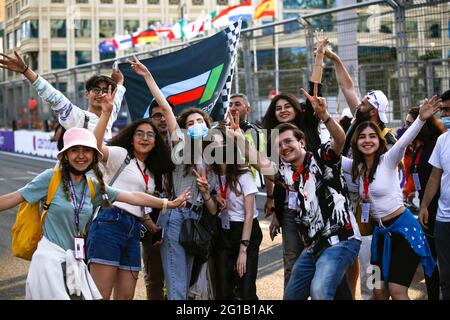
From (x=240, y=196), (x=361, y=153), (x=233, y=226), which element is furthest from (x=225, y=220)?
(x=361, y=153)

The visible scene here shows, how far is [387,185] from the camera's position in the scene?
17.8 feet

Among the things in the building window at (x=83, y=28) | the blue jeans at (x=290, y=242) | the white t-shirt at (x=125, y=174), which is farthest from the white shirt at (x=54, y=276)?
the building window at (x=83, y=28)

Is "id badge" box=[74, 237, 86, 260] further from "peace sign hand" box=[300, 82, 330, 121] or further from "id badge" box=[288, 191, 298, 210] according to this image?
"peace sign hand" box=[300, 82, 330, 121]

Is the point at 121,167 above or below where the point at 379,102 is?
below

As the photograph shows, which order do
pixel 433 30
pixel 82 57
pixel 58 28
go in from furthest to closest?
pixel 82 57
pixel 58 28
pixel 433 30

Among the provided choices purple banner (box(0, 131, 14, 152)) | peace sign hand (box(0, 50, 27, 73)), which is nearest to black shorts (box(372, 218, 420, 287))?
peace sign hand (box(0, 50, 27, 73))

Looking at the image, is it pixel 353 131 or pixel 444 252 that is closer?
pixel 444 252

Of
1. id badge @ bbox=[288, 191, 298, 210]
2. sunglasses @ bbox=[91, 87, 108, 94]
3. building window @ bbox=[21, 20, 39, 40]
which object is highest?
building window @ bbox=[21, 20, 39, 40]

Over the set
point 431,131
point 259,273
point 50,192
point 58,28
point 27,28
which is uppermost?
point 58,28

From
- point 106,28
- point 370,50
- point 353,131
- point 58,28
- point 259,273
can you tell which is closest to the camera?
point 353,131

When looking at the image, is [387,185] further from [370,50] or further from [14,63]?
[370,50]

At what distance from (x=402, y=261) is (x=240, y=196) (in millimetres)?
1316

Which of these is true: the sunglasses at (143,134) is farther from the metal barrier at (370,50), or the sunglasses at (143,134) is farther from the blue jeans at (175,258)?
the metal barrier at (370,50)

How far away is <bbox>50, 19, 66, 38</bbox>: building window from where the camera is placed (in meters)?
59.8
